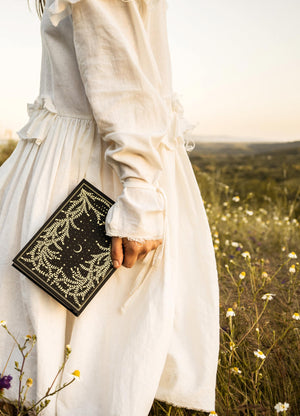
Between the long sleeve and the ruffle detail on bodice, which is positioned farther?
the ruffle detail on bodice

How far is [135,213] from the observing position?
3.26 feet

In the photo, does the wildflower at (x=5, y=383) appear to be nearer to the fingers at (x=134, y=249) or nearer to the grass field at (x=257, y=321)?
the fingers at (x=134, y=249)

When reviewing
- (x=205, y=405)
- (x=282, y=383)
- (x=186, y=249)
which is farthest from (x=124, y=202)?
(x=282, y=383)

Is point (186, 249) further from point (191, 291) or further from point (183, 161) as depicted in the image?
point (183, 161)

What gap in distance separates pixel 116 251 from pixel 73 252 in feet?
0.44

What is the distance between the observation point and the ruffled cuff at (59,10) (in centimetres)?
96

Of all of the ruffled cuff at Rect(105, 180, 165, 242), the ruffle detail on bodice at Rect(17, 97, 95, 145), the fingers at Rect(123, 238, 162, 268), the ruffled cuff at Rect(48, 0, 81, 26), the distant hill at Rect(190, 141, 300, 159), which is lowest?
the distant hill at Rect(190, 141, 300, 159)

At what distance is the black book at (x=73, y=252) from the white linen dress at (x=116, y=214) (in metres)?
0.07

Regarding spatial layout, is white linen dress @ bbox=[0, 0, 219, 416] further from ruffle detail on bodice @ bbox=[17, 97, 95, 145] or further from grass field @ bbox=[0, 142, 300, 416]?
grass field @ bbox=[0, 142, 300, 416]

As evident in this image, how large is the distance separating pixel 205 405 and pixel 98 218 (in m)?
0.77

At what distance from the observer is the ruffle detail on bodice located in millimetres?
1166

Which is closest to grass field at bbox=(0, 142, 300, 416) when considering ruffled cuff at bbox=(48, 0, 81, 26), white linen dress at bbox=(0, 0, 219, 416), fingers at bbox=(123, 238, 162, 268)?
white linen dress at bbox=(0, 0, 219, 416)

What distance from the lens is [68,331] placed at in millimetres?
1188

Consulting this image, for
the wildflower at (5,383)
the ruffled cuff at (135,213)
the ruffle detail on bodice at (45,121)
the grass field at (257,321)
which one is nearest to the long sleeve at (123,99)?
the ruffled cuff at (135,213)
